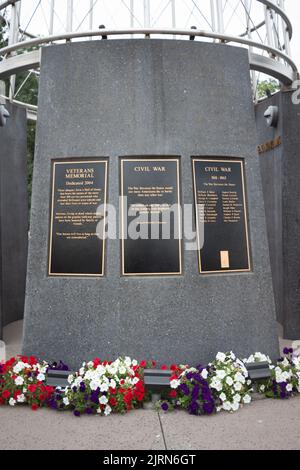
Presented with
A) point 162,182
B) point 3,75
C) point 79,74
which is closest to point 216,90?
point 162,182

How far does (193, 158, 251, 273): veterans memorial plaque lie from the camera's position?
5598 millimetres

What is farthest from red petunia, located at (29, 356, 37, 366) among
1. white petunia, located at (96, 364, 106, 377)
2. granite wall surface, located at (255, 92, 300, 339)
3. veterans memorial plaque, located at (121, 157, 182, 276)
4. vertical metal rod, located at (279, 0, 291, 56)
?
vertical metal rod, located at (279, 0, 291, 56)

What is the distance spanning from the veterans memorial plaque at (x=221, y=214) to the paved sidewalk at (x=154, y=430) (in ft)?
6.48

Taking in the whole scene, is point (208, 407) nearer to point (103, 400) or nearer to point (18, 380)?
point (103, 400)

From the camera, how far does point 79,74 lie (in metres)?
5.79

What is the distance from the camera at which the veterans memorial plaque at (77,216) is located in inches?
216

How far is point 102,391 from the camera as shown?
453 cm

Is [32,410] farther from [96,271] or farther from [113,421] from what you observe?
[96,271]

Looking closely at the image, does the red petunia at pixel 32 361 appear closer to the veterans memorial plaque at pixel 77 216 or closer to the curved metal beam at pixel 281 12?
the veterans memorial plaque at pixel 77 216

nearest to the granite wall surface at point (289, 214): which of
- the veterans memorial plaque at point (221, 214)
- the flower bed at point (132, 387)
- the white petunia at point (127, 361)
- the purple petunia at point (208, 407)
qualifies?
the veterans memorial plaque at point (221, 214)

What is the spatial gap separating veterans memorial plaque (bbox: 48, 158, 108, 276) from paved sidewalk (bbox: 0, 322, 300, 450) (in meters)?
1.92

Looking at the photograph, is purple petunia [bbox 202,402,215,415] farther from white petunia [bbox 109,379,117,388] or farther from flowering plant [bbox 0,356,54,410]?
flowering plant [bbox 0,356,54,410]

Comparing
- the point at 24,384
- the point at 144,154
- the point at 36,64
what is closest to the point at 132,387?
the point at 24,384

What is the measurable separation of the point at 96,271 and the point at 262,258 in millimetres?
2486
